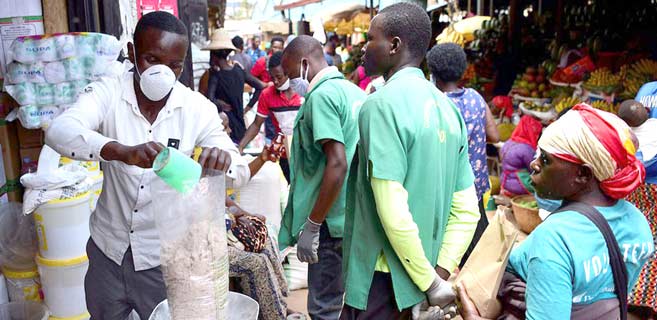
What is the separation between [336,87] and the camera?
2758mm

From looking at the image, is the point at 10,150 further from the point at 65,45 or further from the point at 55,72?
the point at 65,45

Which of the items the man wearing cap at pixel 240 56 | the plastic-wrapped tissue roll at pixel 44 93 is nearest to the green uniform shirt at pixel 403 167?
the plastic-wrapped tissue roll at pixel 44 93

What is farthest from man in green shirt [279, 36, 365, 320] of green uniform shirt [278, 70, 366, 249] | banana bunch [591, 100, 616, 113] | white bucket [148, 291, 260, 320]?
banana bunch [591, 100, 616, 113]

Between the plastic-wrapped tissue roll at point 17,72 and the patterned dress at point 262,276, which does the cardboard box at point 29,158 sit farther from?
the patterned dress at point 262,276

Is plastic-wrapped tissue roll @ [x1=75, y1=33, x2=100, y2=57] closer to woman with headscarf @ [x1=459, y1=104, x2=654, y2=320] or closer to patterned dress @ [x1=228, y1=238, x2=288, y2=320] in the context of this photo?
patterned dress @ [x1=228, y1=238, x2=288, y2=320]

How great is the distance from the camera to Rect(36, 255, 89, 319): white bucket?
298 cm

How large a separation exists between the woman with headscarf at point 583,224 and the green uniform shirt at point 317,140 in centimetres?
109

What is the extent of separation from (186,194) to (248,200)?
2.68m

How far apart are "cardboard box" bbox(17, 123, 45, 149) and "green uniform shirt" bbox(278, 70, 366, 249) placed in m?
1.54

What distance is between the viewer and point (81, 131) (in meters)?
1.77

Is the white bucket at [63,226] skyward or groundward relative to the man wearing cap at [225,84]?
groundward

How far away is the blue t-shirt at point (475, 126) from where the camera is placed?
381 cm

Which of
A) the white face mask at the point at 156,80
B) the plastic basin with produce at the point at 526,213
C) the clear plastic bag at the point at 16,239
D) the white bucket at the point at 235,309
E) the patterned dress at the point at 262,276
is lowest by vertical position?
the plastic basin with produce at the point at 526,213

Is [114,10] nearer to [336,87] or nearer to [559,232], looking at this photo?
[336,87]
